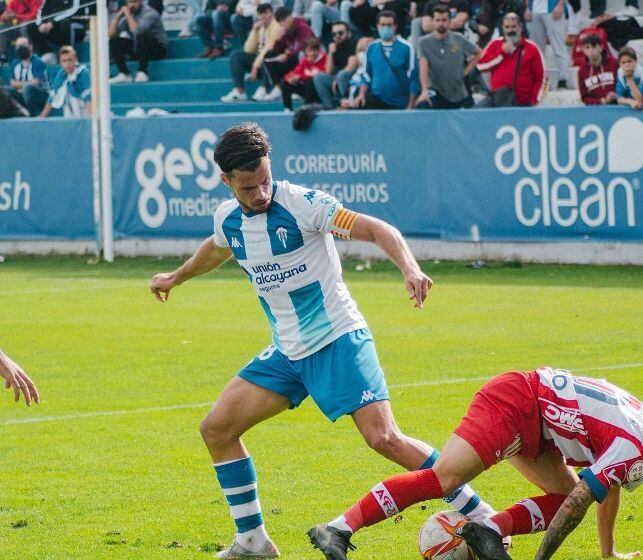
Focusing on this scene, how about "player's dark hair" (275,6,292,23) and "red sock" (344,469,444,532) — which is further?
"player's dark hair" (275,6,292,23)

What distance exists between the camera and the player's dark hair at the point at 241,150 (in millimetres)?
6379

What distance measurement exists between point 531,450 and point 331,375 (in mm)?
981

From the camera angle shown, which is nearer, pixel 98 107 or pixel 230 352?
pixel 230 352

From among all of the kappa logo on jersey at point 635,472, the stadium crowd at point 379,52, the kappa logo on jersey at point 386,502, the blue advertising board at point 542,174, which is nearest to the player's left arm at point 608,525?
the kappa logo on jersey at point 635,472

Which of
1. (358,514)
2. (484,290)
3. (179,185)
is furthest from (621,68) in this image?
(358,514)

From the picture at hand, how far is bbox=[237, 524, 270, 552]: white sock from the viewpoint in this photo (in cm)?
667

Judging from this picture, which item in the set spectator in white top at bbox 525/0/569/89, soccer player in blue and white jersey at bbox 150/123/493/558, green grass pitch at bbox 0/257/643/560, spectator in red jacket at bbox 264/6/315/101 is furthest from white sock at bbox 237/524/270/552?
spectator in red jacket at bbox 264/6/315/101

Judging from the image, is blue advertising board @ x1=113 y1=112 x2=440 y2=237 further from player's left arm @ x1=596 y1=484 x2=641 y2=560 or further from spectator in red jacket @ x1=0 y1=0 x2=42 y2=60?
player's left arm @ x1=596 y1=484 x2=641 y2=560

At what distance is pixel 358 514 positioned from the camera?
6004mm

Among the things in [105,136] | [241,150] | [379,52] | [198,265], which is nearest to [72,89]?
[105,136]

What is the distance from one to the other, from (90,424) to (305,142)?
432 inches

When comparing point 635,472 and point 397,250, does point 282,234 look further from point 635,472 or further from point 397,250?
point 635,472

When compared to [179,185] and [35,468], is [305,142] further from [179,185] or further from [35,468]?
[35,468]

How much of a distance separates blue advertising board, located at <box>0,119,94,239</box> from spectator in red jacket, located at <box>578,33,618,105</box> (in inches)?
308
